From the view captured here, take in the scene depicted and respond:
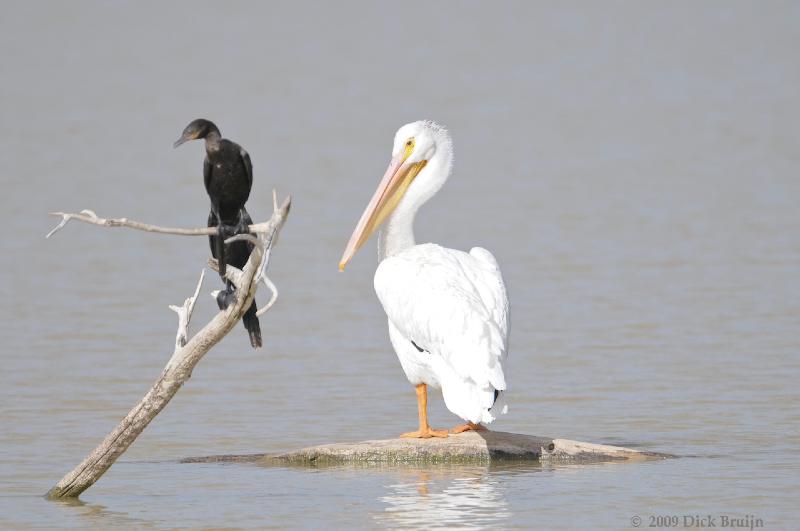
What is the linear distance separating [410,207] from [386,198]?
0.53 feet

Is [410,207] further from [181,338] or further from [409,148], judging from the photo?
[181,338]

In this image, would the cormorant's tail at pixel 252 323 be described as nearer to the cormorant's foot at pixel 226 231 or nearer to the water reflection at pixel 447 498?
the cormorant's foot at pixel 226 231

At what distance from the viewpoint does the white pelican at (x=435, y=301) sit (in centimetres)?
782

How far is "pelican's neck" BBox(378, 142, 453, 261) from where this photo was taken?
358 inches

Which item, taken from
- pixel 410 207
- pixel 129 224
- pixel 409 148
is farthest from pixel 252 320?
pixel 409 148

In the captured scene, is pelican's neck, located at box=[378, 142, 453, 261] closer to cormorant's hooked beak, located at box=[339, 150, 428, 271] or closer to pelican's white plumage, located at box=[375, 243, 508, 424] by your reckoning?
cormorant's hooked beak, located at box=[339, 150, 428, 271]

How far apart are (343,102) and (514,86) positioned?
13.4 feet

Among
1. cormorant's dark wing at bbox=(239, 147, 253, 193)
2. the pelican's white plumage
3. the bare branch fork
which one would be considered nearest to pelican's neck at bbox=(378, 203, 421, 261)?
the pelican's white plumage

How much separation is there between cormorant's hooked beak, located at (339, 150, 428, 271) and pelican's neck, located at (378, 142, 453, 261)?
0.07 metres

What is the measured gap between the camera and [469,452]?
8.11 metres

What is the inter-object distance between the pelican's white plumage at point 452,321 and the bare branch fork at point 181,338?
3.85 feet

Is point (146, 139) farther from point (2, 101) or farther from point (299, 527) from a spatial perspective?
point (299, 527)

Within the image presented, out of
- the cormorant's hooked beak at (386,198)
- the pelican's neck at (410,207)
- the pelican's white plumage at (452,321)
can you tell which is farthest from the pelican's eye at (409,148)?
the pelican's white plumage at (452,321)

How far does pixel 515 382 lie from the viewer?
36.5 ft
